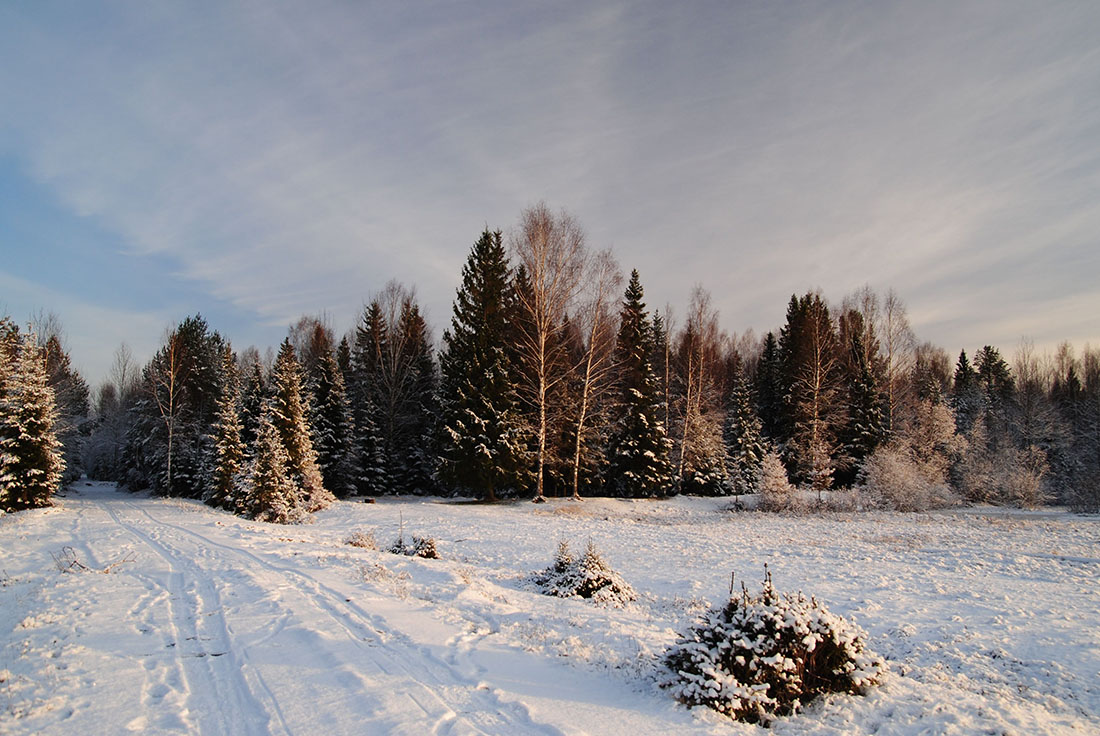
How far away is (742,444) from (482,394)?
21471mm

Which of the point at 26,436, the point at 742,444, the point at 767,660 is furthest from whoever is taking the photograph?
the point at 742,444

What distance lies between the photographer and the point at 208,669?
5680 millimetres

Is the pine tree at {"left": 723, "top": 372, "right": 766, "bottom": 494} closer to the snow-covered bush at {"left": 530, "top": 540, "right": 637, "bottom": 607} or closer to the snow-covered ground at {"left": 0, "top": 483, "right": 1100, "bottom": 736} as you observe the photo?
the snow-covered ground at {"left": 0, "top": 483, "right": 1100, "bottom": 736}

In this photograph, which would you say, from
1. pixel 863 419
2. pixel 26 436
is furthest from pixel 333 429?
pixel 863 419

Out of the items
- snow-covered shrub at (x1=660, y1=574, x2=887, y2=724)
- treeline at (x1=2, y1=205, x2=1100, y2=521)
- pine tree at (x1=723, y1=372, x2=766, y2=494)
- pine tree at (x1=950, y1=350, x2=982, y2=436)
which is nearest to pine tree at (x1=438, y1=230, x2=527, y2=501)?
treeline at (x1=2, y1=205, x2=1100, y2=521)

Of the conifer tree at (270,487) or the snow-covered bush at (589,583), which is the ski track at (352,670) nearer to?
the snow-covered bush at (589,583)

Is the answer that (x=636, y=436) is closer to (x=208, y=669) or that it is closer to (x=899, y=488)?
(x=899, y=488)

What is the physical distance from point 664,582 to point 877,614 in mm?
4202

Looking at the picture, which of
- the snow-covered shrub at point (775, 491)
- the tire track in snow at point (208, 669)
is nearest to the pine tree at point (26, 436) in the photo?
the tire track in snow at point (208, 669)

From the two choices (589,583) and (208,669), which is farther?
(589,583)

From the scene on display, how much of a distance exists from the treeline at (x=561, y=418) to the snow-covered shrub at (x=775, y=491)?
0.35ft

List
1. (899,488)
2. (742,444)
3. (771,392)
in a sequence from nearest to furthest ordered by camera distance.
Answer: (899,488), (742,444), (771,392)

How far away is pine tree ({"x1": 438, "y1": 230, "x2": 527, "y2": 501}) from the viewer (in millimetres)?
30359

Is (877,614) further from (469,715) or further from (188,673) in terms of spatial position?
(188,673)
